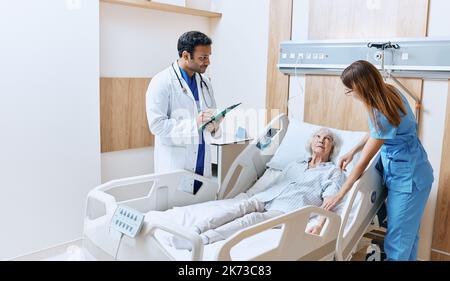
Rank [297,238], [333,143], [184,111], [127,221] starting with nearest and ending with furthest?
[127,221], [297,238], [184,111], [333,143]

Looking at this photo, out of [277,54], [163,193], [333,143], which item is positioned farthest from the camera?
[277,54]

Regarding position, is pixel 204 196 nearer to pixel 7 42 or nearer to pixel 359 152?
pixel 359 152

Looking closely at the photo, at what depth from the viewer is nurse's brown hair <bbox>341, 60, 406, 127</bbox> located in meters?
2.05

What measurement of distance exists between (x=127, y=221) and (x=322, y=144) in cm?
130

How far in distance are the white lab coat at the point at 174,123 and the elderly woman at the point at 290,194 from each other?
1.14 ft

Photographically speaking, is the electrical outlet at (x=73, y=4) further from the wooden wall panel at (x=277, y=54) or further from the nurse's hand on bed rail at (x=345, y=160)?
the nurse's hand on bed rail at (x=345, y=160)

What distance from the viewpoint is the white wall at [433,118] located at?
2.58m

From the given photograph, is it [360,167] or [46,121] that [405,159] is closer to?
[360,167]

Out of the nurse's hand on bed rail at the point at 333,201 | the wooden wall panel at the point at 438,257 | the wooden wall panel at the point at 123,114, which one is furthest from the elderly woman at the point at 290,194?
the wooden wall panel at the point at 123,114

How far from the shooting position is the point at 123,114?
3.18m

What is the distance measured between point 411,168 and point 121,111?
190cm

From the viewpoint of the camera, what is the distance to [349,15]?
2.96 meters

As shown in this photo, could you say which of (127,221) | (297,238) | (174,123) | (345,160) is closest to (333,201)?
(345,160)
